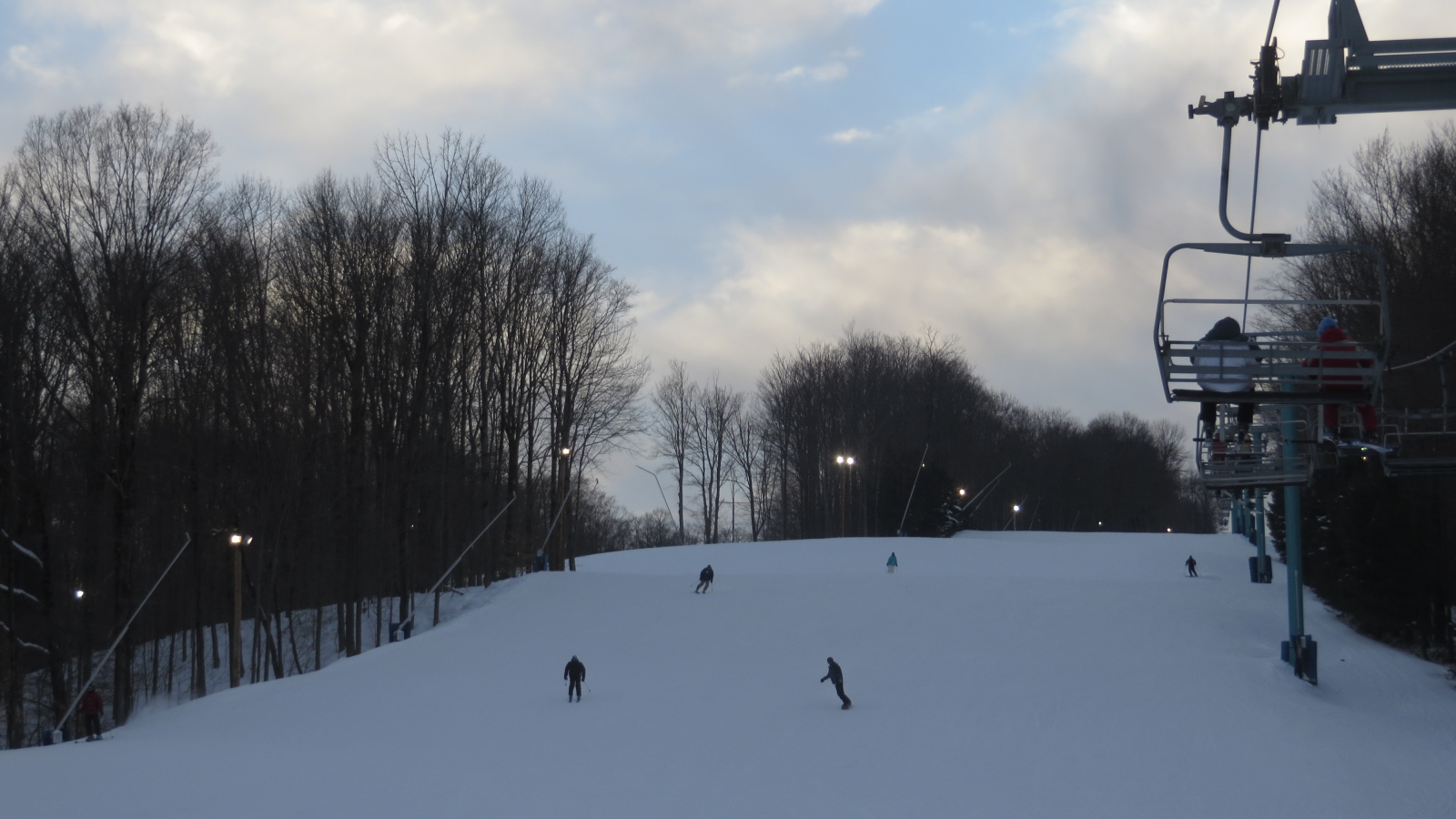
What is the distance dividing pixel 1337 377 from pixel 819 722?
1251 cm

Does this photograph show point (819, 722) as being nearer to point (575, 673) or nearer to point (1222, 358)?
point (575, 673)

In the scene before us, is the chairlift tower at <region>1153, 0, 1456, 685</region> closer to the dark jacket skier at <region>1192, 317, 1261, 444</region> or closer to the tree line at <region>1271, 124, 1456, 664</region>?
the dark jacket skier at <region>1192, 317, 1261, 444</region>

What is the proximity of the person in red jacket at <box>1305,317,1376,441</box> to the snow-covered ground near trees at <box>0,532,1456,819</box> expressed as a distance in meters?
6.69

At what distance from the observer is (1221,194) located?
8297 mm

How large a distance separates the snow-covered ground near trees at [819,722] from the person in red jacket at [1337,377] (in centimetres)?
669

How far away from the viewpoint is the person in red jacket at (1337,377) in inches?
361

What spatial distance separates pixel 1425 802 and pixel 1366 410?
827 centimetres

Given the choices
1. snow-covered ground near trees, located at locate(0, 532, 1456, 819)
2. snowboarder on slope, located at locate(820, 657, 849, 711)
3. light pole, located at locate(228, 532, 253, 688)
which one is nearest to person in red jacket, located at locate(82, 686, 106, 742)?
snow-covered ground near trees, located at locate(0, 532, 1456, 819)

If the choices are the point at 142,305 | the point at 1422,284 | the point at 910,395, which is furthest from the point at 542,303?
the point at 910,395

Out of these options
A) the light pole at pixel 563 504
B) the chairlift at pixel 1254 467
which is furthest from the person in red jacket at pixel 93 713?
the chairlift at pixel 1254 467

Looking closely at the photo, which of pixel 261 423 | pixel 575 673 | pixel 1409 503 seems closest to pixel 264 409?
pixel 261 423

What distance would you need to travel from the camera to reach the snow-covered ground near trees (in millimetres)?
15398

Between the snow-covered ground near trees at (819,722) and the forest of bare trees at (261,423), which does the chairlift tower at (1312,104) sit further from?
the forest of bare trees at (261,423)

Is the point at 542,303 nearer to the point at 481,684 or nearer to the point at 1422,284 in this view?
the point at 481,684
